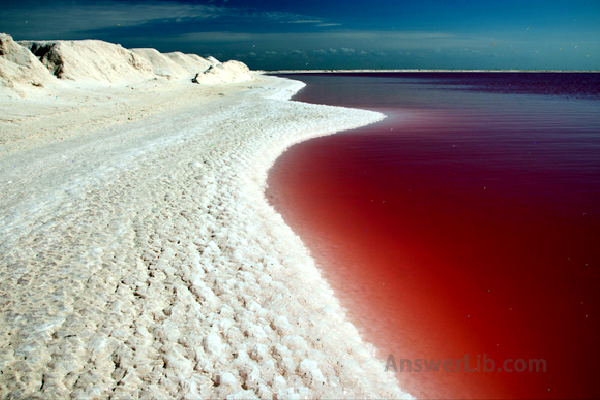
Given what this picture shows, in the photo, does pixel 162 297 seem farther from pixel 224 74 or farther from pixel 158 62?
pixel 158 62

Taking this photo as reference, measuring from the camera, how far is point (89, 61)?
36344 millimetres

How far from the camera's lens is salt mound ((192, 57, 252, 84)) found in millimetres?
48344

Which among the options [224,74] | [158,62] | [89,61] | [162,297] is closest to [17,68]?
[89,61]

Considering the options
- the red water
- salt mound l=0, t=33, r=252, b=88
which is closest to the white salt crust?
the red water

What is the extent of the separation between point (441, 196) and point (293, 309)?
5.53 m

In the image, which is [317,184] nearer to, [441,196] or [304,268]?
[441,196]

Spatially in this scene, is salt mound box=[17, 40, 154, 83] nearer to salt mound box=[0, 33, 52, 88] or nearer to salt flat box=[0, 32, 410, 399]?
salt mound box=[0, 33, 52, 88]

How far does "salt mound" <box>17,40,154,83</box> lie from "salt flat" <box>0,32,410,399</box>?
28.8 metres

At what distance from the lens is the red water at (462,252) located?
12.7ft

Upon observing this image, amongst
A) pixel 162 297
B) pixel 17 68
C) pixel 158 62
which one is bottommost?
pixel 162 297

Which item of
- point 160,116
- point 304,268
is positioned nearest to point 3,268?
point 304,268

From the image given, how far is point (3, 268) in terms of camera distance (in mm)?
4453

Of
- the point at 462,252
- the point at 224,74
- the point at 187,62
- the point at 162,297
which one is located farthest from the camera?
the point at 187,62

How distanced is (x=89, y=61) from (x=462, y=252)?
41577mm
